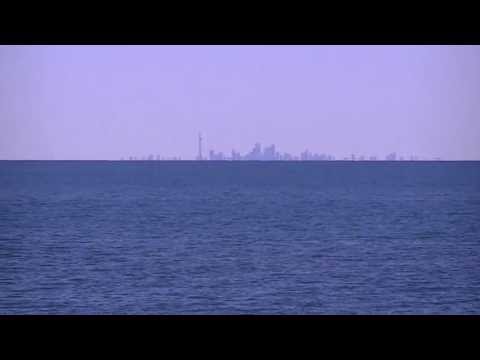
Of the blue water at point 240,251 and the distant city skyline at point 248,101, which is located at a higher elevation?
the distant city skyline at point 248,101

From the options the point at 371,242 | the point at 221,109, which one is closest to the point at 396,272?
the point at 371,242

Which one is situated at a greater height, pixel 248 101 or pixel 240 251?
pixel 248 101

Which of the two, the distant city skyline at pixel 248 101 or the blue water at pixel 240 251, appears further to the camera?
the distant city skyline at pixel 248 101

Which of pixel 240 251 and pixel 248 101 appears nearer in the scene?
pixel 240 251
